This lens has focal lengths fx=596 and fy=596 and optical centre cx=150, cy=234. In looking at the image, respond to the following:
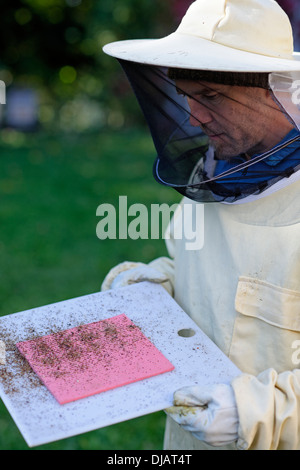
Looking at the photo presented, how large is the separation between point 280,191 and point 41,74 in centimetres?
740

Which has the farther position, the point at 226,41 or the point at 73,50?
the point at 73,50

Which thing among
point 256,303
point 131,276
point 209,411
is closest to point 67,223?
point 131,276

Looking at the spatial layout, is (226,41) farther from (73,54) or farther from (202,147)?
(73,54)

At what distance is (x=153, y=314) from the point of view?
72.9 inches

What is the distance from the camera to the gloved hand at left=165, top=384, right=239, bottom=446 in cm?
144

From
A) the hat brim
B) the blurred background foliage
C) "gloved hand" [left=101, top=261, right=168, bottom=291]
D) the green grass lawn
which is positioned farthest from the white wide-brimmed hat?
the blurred background foliage

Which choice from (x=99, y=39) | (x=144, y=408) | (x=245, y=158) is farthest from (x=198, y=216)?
(x=99, y=39)

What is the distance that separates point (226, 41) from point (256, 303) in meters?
0.72

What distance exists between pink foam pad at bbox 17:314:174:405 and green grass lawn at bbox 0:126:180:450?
1461 mm

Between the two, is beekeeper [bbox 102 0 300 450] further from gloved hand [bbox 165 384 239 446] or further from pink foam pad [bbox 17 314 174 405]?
pink foam pad [bbox 17 314 174 405]

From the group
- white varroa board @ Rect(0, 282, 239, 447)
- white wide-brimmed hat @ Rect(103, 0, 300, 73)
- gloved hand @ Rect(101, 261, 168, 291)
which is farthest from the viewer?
gloved hand @ Rect(101, 261, 168, 291)

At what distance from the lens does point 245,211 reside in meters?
1.73

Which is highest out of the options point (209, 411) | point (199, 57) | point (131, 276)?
point (199, 57)

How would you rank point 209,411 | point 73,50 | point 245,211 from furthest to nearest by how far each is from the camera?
point 73,50 → point 245,211 → point 209,411
